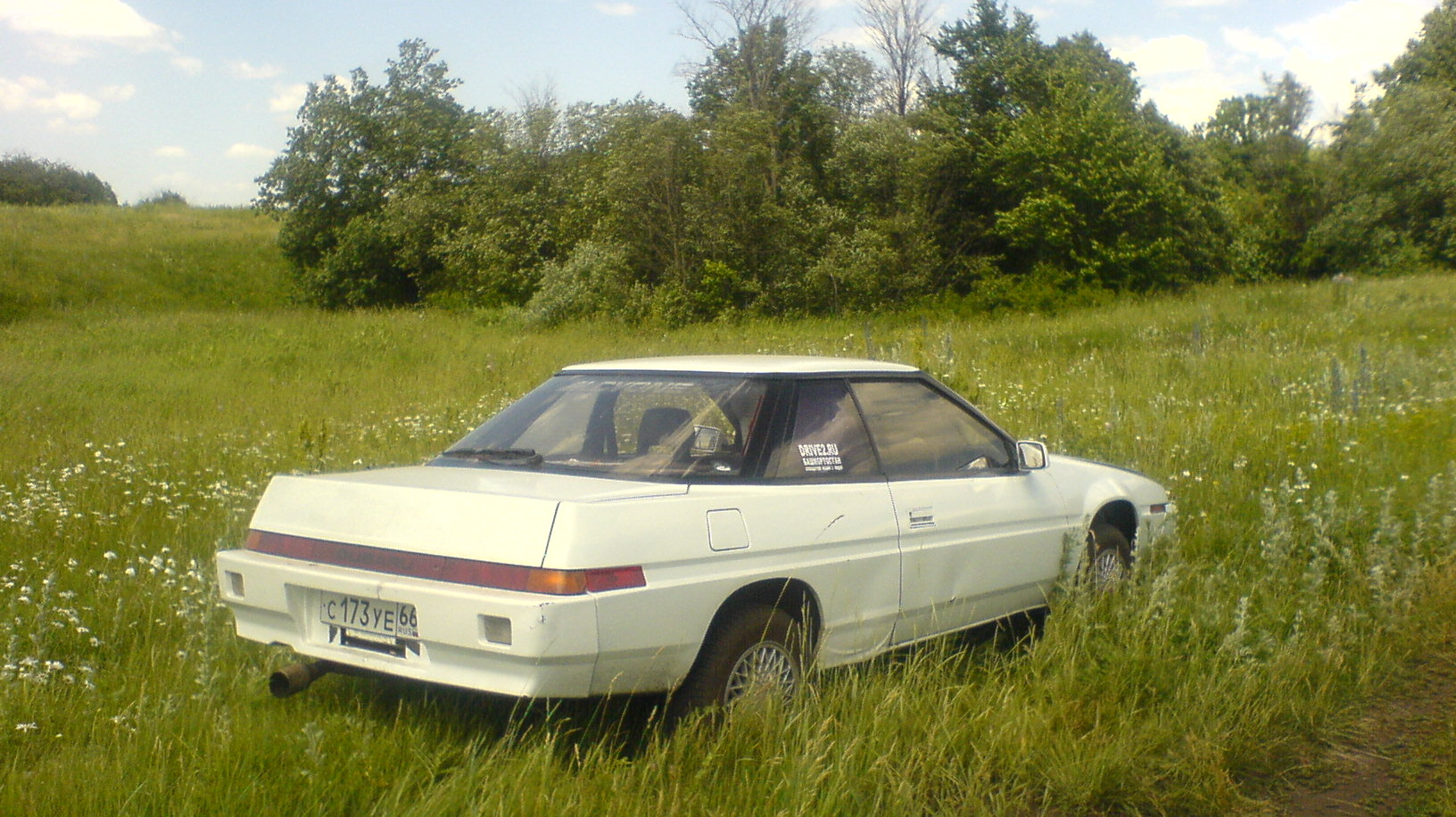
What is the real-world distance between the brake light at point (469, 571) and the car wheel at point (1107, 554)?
3.03 meters

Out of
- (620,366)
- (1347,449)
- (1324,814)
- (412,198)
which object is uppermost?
(412,198)

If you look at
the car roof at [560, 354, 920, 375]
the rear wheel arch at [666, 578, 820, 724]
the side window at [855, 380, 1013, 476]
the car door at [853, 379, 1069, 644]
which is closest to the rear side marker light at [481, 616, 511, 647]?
the rear wheel arch at [666, 578, 820, 724]

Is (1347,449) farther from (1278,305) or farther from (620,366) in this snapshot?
(1278,305)

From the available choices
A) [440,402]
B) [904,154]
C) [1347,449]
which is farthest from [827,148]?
[1347,449]

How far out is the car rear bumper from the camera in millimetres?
3439

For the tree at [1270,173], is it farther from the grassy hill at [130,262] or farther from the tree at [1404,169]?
the grassy hill at [130,262]

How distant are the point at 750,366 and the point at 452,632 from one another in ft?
6.01

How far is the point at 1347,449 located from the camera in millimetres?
8305

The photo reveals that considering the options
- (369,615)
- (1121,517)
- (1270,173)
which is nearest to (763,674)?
(369,615)

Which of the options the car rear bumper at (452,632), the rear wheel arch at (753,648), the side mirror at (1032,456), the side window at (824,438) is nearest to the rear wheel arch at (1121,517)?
the side mirror at (1032,456)

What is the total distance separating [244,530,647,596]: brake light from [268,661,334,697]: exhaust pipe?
0.38m

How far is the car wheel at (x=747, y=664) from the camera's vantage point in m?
3.86

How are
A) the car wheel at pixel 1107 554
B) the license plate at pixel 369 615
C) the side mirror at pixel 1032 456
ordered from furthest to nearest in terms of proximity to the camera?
the car wheel at pixel 1107 554, the side mirror at pixel 1032 456, the license plate at pixel 369 615

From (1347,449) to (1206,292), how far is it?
2209cm
